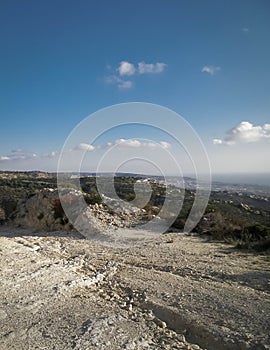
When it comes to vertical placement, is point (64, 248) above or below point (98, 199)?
below

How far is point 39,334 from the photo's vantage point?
422 centimetres

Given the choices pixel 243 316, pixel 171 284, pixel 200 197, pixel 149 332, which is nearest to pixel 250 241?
pixel 171 284

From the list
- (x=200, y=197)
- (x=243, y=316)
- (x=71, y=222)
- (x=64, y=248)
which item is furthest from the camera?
(x=200, y=197)

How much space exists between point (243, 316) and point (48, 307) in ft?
9.68

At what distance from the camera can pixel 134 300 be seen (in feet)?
17.6

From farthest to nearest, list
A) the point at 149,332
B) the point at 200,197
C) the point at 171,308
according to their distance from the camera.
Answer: the point at 200,197
the point at 171,308
the point at 149,332

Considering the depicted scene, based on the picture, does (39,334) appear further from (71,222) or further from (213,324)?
(71,222)

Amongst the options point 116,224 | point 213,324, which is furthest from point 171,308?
point 116,224

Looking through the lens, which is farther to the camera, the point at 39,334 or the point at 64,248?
the point at 64,248

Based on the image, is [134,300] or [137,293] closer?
[134,300]

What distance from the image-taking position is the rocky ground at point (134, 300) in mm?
4043

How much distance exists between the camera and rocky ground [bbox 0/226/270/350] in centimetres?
404

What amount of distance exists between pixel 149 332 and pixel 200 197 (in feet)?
54.1

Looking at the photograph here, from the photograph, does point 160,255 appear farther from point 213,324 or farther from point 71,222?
point 71,222
